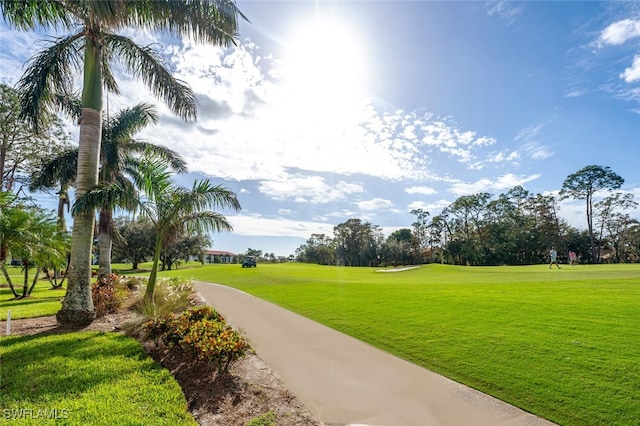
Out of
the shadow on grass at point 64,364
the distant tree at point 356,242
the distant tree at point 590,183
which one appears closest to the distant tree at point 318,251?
the distant tree at point 356,242

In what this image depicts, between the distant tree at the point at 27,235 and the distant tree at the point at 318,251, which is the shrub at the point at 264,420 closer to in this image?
the distant tree at the point at 27,235

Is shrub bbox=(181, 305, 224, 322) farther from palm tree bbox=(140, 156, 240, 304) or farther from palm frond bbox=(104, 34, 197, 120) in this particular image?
palm frond bbox=(104, 34, 197, 120)

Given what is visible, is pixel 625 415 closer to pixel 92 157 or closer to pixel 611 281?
pixel 92 157

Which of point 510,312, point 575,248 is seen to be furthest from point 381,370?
point 575,248

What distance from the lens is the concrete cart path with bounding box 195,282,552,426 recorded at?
3592 millimetres

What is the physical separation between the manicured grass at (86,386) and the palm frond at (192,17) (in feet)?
26.1

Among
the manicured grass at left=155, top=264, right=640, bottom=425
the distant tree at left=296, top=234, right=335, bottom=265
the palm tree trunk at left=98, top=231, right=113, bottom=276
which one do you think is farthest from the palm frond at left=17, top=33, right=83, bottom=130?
the distant tree at left=296, top=234, right=335, bottom=265

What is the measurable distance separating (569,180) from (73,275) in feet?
185

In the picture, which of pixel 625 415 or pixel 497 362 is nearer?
pixel 625 415

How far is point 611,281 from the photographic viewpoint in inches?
499

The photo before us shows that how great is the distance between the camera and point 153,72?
369 inches

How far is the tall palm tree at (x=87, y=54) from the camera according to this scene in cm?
754

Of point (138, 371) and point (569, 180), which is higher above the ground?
point (569, 180)

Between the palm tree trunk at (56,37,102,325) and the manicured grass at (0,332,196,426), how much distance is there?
1.56 m
